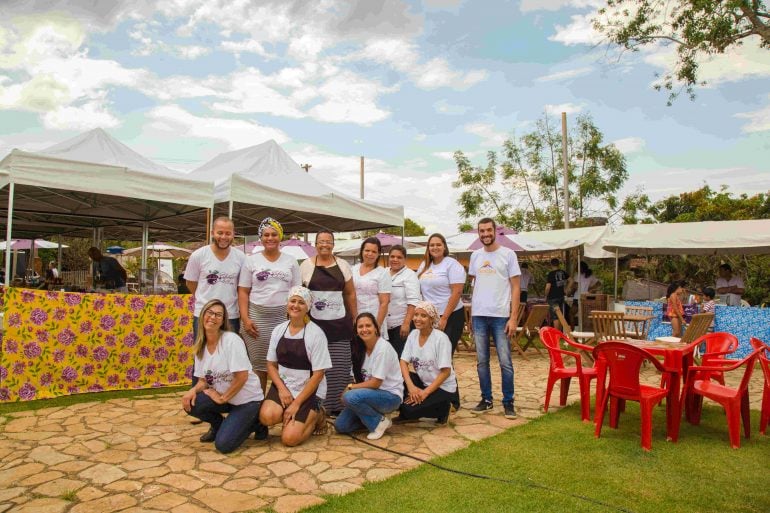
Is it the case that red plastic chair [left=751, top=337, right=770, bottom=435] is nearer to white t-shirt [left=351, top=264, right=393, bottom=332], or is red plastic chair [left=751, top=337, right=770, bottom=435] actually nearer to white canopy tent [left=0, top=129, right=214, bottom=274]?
white t-shirt [left=351, top=264, right=393, bottom=332]

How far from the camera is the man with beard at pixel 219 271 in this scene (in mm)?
4633

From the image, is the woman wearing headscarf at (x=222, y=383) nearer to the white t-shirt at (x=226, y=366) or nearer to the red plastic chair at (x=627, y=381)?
the white t-shirt at (x=226, y=366)

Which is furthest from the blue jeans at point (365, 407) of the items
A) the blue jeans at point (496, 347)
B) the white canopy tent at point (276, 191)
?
the white canopy tent at point (276, 191)

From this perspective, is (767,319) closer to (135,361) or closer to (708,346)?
(708,346)

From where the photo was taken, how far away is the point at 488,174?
2033cm

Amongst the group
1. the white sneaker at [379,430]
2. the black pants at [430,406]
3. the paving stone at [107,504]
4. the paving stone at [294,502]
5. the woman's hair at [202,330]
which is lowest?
the paving stone at [107,504]

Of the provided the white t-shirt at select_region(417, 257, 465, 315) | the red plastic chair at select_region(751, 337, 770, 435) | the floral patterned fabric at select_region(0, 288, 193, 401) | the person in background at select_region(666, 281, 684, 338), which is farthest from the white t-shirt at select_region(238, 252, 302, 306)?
the person in background at select_region(666, 281, 684, 338)

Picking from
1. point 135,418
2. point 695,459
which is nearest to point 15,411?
point 135,418

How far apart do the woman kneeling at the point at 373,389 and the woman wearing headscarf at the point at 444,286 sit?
85cm

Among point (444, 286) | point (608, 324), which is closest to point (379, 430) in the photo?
point (444, 286)

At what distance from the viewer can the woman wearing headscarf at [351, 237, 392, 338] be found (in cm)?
487

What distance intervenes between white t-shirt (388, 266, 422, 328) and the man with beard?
1.39 m

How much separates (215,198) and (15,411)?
326cm

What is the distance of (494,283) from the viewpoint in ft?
16.5
